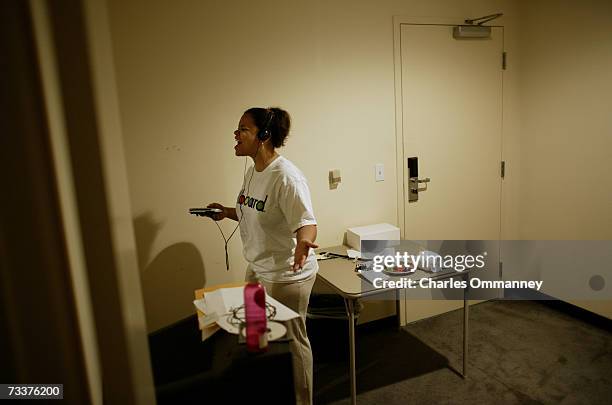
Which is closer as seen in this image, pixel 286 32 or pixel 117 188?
pixel 117 188

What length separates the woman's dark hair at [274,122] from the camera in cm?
194

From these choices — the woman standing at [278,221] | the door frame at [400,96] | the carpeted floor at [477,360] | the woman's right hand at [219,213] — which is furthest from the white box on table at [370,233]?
the woman's right hand at [219,213]

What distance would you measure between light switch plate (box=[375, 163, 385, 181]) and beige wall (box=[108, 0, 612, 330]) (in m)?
0.04

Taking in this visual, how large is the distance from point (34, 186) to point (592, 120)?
332 centimetres

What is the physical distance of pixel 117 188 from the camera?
1.08ft

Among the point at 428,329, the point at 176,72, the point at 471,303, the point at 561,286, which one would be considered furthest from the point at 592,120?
the point at 176,72

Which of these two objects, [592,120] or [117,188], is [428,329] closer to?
[592,120]

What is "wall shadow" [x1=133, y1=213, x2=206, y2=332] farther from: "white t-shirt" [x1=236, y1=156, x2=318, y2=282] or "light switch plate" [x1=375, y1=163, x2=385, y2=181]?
"light switch plate" [x1=375, y1=163, x2=385, y2=181]

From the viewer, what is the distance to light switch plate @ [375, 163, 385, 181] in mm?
2811

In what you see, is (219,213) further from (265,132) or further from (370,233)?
(370,233)

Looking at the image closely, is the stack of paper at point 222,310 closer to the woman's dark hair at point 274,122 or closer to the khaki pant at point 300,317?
the khaki pant at point 300,317

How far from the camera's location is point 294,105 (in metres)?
2.52

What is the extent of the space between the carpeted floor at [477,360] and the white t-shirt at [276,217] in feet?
2.68

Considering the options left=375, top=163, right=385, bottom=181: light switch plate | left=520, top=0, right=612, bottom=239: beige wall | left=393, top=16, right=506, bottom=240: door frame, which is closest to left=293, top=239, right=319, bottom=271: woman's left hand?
left=375, top=163, right=385, bottom=181: light switch plate
